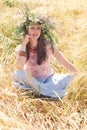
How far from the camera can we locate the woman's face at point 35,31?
340cm

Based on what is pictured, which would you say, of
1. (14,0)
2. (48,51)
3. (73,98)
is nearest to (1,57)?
(48,51)

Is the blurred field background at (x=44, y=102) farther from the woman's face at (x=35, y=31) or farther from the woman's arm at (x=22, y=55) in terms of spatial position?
the woman's face at (x=35, y=31)

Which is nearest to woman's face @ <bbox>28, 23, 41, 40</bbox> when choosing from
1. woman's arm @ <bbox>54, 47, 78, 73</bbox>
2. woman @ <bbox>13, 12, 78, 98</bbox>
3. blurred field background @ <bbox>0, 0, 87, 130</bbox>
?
woman @ <bbox>13, 12, 78, 98</bbox>

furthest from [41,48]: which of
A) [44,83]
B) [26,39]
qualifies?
[44,83]

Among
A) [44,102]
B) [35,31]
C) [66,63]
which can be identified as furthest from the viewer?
[66,63]

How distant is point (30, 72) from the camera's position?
3467mm

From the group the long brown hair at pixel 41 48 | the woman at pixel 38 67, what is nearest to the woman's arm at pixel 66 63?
the woman at pixel 38 67

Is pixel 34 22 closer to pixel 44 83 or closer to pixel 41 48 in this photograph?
pixel 41 48

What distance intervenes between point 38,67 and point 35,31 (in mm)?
308

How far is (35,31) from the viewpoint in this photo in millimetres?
3410

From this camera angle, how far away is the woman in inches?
135

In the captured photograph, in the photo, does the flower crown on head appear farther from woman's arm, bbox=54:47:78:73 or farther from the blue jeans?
the blue jeans

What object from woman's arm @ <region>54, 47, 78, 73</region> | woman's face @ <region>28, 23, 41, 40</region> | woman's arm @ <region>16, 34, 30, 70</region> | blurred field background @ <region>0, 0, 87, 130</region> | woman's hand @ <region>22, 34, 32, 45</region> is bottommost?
blurred field background @ <region>0, 0, 87, 130</region>

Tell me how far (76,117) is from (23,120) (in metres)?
0.37
